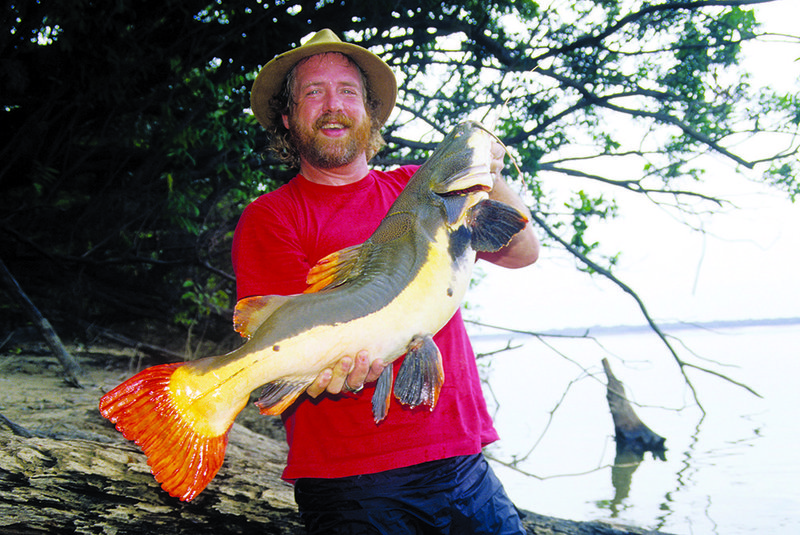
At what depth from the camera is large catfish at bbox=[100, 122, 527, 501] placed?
66.9 inches

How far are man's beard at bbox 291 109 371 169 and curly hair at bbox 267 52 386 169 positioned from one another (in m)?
0.29

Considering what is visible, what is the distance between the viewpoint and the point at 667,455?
11.2 meters

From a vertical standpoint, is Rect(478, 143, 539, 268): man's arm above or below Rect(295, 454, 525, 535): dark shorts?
above

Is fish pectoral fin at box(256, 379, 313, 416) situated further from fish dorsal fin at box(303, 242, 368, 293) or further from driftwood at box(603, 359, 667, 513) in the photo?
driftwood at box(603, 359, 667, 513)

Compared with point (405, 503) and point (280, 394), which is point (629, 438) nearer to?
point (405, 503)

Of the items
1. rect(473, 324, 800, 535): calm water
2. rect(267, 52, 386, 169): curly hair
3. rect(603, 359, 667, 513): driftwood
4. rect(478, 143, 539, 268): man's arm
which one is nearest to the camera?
rect(478, 143, 539, 268): man's arm

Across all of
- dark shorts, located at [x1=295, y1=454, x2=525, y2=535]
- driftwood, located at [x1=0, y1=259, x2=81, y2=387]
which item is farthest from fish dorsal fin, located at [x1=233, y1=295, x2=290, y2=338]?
driftwood, located at [x1=0, y1=259, x2=81, y2=387]

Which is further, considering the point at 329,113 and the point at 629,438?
the point at 629,438

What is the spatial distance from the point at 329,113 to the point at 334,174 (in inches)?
11.2

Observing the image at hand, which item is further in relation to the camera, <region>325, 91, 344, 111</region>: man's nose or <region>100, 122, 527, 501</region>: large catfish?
<region>325, 91, 344, 111</region>: man's nose

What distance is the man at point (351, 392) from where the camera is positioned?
6.49 feet

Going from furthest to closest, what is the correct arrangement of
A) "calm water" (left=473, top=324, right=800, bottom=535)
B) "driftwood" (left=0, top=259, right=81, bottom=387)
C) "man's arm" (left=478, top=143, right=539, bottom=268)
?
"calm water" (left=473, top=324, right=800, bottom=535) < "driftwood" (left=0, top=259, right=81, bottom=387) < "man's arm" (left=478, top=143, right=539, bottom=268)

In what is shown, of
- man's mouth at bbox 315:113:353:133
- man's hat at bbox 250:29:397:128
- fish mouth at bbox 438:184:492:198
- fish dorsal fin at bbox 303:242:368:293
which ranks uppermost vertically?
man's hat at bbox 250:29:397:128

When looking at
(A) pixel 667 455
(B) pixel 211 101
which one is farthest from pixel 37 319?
(A) pixel 667 455
